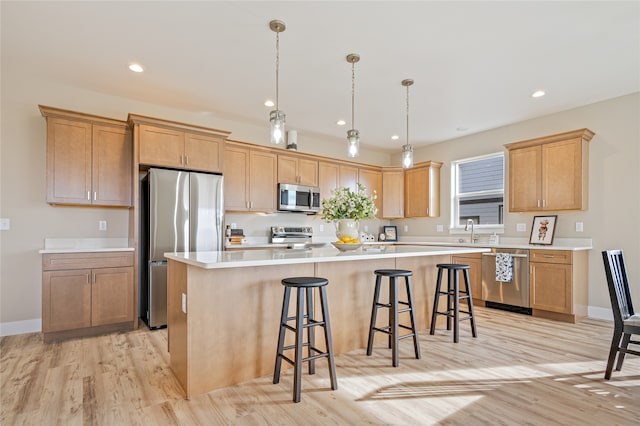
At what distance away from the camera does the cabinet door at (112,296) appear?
3.45 metres

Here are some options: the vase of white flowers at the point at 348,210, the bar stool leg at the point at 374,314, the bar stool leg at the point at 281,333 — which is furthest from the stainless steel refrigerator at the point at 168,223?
the bar stool leg at the point at 374,314

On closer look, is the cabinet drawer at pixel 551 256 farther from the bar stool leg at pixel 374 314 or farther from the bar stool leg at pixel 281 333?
the bar stool leg at pixel 281 333

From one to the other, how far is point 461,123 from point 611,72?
1823 millimetres

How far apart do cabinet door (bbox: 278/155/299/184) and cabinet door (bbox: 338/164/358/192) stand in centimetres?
89

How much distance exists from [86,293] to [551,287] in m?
5.12

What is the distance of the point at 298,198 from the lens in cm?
530

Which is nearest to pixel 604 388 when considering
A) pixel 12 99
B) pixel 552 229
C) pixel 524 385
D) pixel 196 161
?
pixel 524 385

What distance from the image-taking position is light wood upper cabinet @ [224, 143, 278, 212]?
15.3ft

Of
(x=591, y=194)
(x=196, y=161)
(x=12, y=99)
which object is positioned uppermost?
(x=12, y=99)

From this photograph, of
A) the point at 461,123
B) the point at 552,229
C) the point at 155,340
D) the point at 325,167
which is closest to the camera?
the point at 155,340

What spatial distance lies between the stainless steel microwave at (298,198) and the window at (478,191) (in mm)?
2401

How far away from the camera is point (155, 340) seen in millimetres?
3273

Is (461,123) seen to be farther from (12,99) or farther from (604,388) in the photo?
(12,99)

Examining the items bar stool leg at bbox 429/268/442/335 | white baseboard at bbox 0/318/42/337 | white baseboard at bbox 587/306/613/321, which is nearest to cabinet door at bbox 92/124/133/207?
white baseboard at bbox 0/318/42/337
